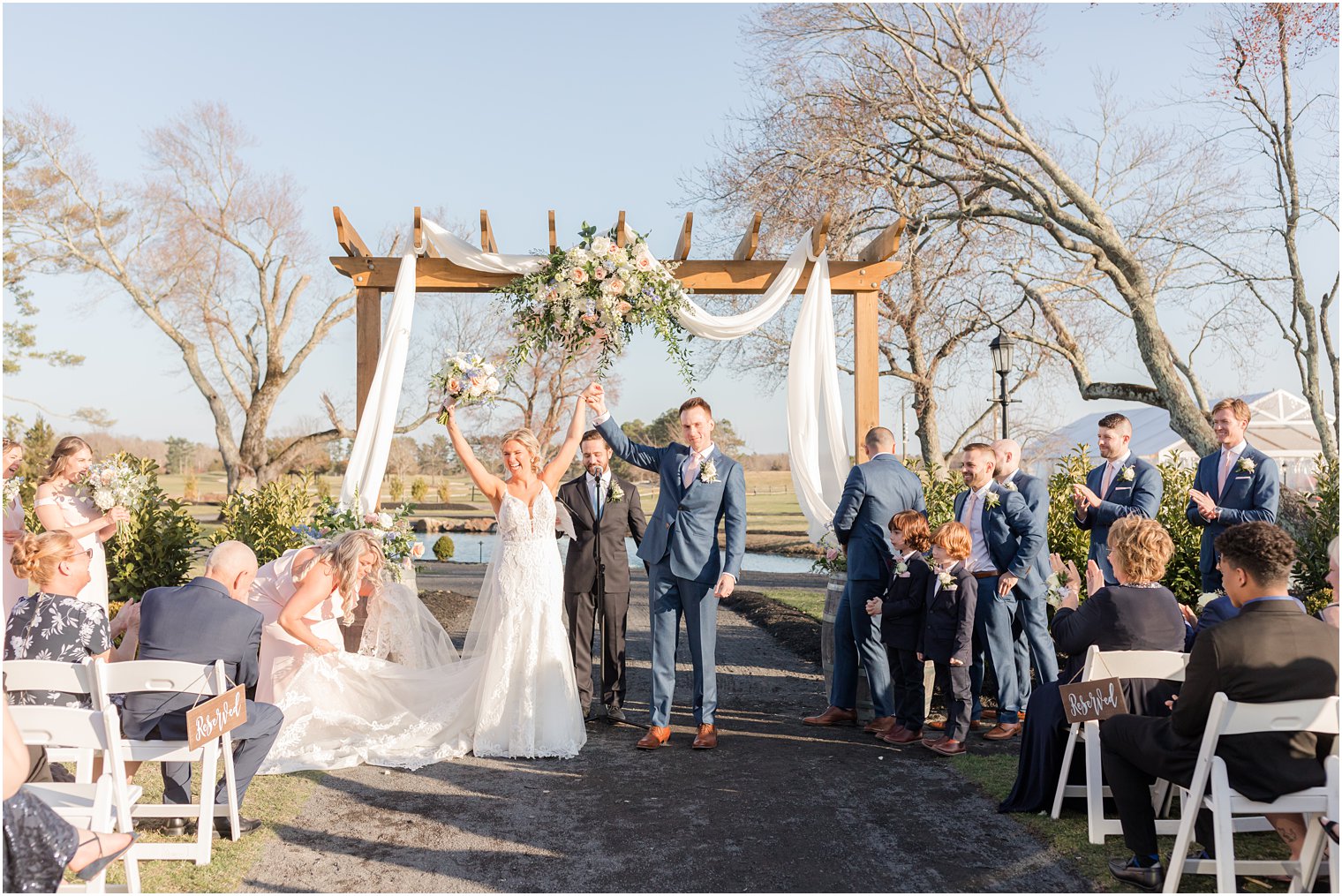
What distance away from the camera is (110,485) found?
7.58 meters

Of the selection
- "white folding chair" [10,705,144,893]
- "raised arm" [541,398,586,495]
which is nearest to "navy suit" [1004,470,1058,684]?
→ "raised arm" [541,398,586,495]

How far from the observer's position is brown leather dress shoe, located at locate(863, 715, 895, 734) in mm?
6562

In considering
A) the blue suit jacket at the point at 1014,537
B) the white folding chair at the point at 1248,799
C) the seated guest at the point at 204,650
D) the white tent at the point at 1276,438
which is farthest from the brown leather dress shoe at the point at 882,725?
the white tent at the point at 1276,438

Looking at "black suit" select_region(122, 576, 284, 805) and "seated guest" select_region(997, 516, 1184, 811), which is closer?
"black suit" select_region(122, 576, 284, 805)

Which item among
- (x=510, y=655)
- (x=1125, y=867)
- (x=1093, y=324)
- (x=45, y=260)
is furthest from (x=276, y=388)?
(x=1125, y=867)

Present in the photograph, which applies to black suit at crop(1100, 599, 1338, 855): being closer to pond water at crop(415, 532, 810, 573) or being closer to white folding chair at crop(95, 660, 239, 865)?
white folding chair at crop(95, 660, 239, 865)

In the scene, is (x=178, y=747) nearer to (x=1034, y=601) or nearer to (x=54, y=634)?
(x=54, y=634)

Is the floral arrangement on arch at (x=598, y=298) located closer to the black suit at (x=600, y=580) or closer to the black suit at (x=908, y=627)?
the black suit at (x=600, y=580)

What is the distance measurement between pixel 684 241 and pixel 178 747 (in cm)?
554

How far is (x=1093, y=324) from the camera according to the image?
20.4 meters

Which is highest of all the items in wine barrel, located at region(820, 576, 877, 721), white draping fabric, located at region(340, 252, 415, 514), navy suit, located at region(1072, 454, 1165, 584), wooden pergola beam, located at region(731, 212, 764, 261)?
wooden pergola beam, located at region(731, 212, 764, 261)

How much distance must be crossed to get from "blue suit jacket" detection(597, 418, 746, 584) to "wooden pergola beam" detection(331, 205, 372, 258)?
3.16 meters

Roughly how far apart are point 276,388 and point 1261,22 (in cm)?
2248

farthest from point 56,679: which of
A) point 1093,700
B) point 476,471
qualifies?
point 1093,700
